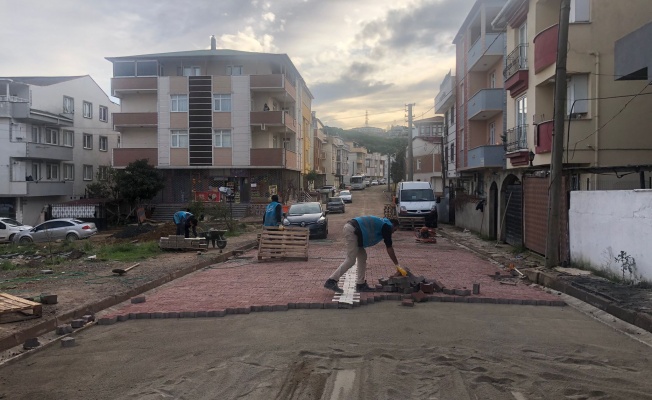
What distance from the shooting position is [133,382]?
5395 mm

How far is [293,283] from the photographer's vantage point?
1138 cm

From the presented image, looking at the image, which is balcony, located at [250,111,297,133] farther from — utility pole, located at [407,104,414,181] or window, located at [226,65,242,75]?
utility pole, located at [407,104,414,181]

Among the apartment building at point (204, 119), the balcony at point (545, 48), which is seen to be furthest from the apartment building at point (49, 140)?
the balcony at point (545, 48)

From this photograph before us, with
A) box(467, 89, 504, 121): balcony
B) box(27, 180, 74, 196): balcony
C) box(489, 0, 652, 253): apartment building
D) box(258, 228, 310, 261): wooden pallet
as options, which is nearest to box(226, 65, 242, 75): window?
box(27, 180, 74, 196): balcony

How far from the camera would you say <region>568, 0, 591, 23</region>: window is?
55.4 ft

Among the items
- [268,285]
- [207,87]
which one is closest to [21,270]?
[268,285]

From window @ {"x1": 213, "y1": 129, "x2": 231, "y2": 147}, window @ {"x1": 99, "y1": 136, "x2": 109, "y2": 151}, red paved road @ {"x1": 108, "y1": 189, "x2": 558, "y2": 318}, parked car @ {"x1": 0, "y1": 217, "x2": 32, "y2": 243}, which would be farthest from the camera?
window @ {"x1": 99, "y1": 136, "x2": 109, "y2": 151}

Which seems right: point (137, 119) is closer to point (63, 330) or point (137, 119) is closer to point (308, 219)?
point (308, 219)

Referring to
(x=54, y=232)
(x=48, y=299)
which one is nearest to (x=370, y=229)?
(x=48, y=299)

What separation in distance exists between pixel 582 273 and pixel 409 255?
6187mm

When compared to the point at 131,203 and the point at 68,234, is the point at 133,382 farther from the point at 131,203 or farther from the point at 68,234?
the point at 131,203

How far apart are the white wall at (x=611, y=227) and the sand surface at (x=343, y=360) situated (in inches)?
106

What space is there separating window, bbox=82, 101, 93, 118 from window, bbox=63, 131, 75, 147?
2.58 m

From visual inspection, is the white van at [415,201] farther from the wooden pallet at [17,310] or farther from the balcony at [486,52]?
the wooden pallet at [17,310]
